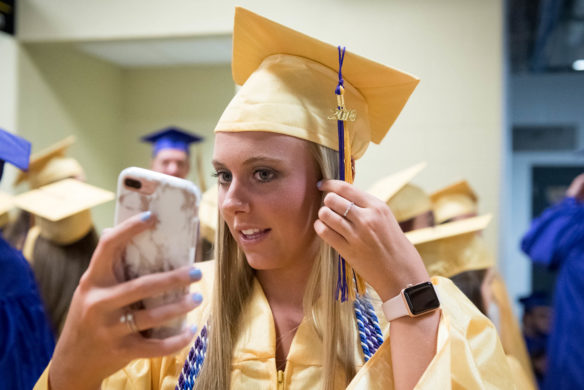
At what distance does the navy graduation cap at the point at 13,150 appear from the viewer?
132 centimetres

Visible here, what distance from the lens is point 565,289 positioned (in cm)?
341

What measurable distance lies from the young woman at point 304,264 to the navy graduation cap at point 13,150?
53 cm

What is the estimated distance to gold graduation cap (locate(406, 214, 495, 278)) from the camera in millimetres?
2322

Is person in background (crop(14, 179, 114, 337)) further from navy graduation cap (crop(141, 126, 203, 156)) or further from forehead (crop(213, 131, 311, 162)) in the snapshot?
forehead (crop(213, 131, 311, 162))

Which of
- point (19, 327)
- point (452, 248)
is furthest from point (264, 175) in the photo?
point (452, 248)

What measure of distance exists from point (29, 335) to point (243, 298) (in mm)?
827

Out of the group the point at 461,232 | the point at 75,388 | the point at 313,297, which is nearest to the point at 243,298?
the point at 313,297

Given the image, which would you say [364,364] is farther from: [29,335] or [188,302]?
[29,335]

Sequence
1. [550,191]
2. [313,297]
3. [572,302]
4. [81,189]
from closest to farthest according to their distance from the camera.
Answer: [313,297], [81,189], [572,302], [550,191]

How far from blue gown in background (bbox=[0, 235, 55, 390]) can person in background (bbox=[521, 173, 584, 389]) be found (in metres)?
2.93

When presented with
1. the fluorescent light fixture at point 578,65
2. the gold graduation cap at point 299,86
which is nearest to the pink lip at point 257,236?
the gold graduation cap at point 299,86

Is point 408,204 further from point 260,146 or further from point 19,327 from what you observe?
point 19,327

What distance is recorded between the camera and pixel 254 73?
4.26 ft

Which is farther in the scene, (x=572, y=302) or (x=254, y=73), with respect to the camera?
(x=572, y=302)
